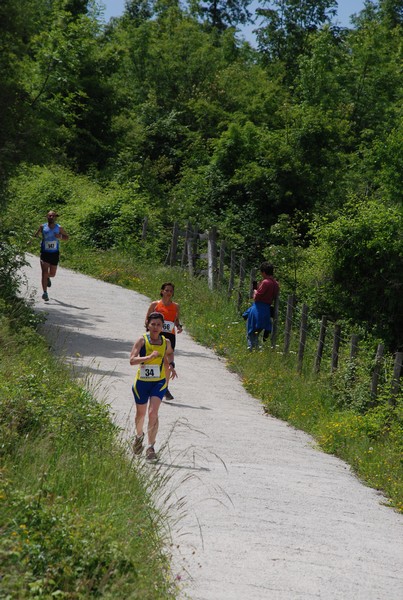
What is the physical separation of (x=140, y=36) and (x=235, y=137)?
1486 cm

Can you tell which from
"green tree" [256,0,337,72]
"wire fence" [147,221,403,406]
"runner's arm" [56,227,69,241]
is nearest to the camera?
"wire fence" [147,221,403,406]

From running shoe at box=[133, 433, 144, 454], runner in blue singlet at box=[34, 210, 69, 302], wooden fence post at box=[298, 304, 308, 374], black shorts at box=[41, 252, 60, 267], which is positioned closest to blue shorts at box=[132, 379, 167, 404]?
running shoe at box=[133, 433, 144, 454]

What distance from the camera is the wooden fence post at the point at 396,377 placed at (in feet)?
50.2

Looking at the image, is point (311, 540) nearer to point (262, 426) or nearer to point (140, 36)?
point (262, 426)

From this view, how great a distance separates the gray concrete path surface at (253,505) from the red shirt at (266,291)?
162cm

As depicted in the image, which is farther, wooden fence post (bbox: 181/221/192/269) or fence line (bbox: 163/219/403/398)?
wooden fence post (bbox: 181/221/192/269)

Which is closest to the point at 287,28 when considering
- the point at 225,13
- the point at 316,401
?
the point at 225,13

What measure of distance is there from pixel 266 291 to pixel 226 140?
1862 cm

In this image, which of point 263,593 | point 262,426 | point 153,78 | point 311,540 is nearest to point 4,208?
point 262,426

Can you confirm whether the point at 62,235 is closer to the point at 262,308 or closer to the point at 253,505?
the point at 262,308

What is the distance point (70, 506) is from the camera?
7.29 metres

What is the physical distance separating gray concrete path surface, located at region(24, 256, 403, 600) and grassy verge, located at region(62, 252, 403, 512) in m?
0.28

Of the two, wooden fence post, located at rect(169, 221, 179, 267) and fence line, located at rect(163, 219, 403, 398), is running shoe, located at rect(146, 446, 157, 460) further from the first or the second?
wooden fence post, located at rect(169, 221, 179, 267)

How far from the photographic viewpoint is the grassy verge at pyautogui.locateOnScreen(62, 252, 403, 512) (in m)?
13.7
